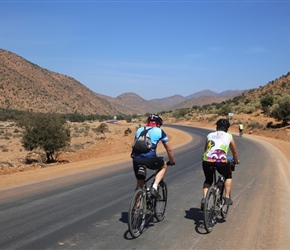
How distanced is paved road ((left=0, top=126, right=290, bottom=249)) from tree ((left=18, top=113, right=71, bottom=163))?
42.2 feet

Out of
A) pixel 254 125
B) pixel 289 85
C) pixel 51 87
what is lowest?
pixel 254 125

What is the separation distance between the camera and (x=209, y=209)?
647 centimetres

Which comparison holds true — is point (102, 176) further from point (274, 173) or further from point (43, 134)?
point (43, 134)

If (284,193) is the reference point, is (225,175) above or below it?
above

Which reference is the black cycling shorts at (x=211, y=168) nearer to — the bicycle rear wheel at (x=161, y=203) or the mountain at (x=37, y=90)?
the bicycle rear wheel at (x=161, y=203)

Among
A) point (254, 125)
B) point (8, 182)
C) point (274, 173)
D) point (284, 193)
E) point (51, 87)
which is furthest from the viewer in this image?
point (51, 87)

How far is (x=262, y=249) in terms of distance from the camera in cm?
570

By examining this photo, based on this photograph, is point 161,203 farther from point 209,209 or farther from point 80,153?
point 80,153

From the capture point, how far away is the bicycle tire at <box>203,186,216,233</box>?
248 inches

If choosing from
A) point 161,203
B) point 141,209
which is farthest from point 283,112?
point 141,209

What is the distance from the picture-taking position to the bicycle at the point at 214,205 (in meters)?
6.34

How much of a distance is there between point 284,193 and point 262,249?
5.02m

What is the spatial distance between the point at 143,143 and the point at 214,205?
5.96 feet

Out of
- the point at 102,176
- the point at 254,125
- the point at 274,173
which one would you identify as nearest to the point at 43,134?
the point at 102,176
